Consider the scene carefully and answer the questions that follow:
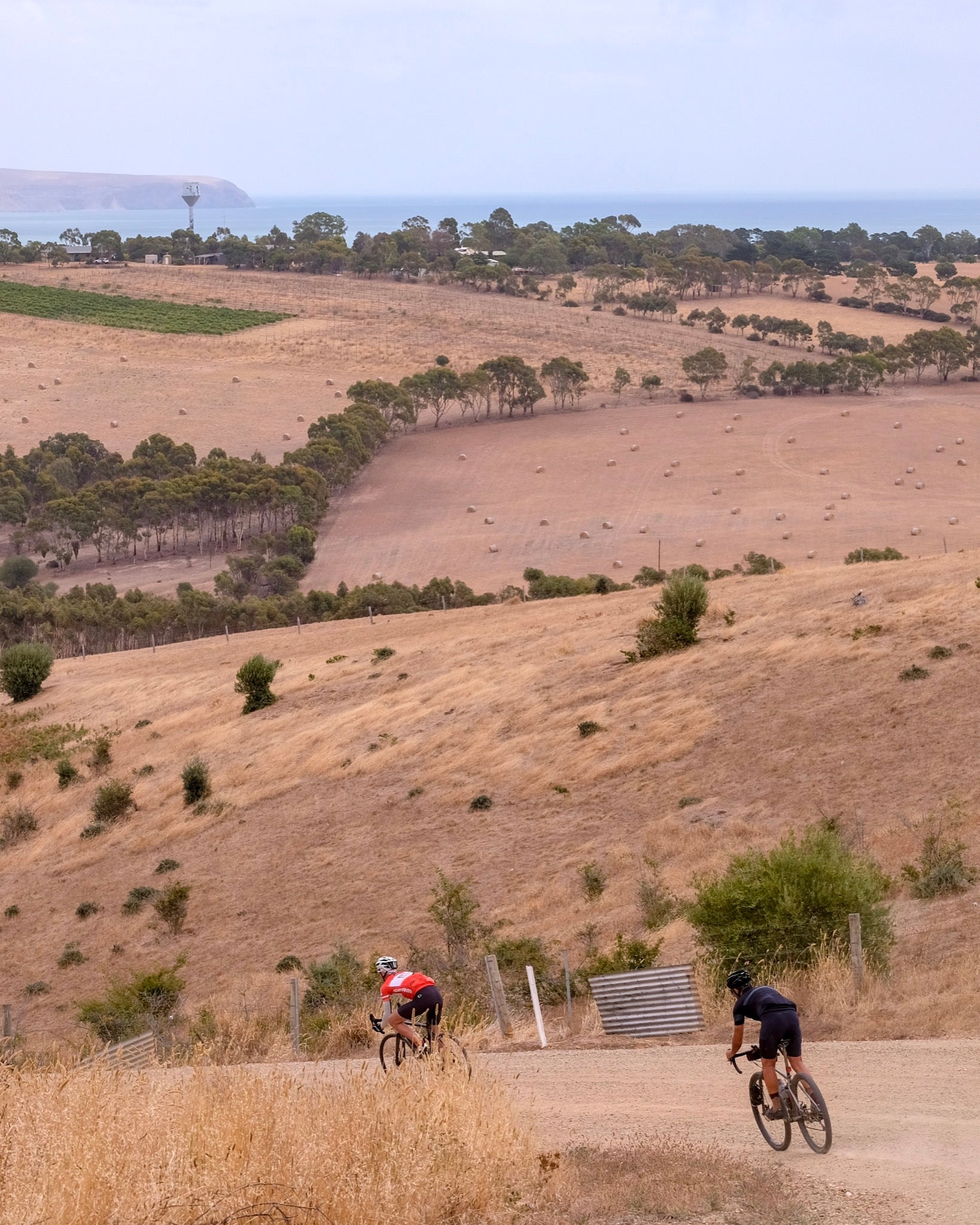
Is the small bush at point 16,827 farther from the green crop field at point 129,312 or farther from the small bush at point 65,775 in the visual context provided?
the green crop field at point 129,312

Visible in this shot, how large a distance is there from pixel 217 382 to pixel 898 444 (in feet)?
192

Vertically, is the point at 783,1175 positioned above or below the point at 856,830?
above

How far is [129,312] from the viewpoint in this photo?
13825cm

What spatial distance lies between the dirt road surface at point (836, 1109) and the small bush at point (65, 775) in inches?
1025

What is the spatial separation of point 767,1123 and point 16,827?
28.8 meters

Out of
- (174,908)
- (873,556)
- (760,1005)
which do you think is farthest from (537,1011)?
(873,556)

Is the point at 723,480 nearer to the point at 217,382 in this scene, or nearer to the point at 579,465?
the point at 579,465

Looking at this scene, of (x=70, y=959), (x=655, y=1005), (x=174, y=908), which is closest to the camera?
(x=655, y=1005)

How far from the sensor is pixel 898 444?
84.6 meters

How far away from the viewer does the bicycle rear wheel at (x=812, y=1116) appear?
912 centimetres

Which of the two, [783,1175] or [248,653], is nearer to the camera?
[783,1175]

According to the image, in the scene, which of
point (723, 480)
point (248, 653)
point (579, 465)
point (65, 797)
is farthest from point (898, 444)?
point (65, 797)

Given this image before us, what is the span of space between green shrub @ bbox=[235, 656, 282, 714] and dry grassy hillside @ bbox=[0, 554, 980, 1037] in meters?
0.61

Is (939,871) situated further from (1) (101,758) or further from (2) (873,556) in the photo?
(2) (873,556)
